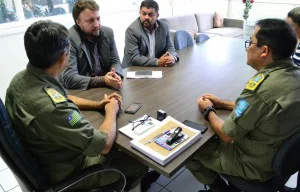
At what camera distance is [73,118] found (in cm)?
107

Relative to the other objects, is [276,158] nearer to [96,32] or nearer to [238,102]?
[238,102]

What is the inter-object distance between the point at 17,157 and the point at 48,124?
0.16 metres

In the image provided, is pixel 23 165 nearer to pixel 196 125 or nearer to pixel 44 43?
pixel 44 43

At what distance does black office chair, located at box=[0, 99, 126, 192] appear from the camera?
0.95m

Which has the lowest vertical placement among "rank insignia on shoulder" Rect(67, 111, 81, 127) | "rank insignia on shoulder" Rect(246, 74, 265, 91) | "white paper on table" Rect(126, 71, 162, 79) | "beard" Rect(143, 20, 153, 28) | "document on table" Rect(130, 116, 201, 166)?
"document on table" Rect(130, 116, 201, 166)

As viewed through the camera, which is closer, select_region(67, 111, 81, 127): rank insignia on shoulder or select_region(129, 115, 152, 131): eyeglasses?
select_region(67, 111, 81, 127): rank insignia on shoulder

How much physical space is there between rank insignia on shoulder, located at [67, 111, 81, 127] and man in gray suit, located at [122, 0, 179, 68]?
119cm

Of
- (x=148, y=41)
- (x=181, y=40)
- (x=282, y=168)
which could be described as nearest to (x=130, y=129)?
(x=282, y=168)

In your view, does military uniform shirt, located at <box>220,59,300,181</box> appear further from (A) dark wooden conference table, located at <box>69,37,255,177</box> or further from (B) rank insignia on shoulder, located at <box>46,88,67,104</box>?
(B) rank insignia on shoulder, located at <box>46,88,67,104</box>

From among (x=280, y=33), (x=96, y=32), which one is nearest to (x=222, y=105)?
(x=280, y=33)

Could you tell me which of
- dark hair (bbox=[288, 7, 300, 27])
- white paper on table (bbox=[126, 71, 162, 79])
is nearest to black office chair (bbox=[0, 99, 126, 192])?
white paper on table (bbox=[126, 71, 162, 79])

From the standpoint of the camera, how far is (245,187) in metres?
1.29

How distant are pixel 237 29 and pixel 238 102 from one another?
4.77 m

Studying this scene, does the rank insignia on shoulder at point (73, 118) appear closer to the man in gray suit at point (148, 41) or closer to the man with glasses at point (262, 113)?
the man with glasses at point (262, 113)
